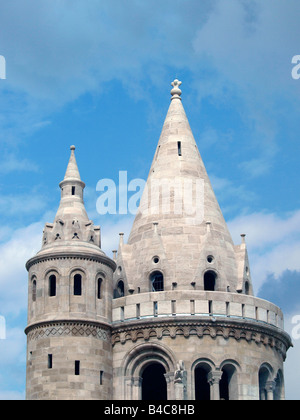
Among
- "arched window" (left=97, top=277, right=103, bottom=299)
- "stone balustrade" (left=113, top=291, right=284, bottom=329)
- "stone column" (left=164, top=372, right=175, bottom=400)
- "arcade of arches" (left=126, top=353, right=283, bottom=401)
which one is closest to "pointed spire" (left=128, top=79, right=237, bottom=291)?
"stone balustrade" (left=113, top=291, right=284, bottom=329)

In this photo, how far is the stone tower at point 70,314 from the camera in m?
57.1

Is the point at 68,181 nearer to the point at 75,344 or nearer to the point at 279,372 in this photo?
the point at 75,344

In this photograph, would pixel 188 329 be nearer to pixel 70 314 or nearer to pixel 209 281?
pixel 209 281

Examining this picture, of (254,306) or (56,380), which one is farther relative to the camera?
(254,306)

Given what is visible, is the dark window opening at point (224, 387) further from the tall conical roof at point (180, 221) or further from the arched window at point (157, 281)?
the arched window at point (157, 281)

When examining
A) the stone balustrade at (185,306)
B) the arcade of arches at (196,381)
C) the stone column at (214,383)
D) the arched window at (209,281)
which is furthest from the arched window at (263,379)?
the arched window at (209,281)

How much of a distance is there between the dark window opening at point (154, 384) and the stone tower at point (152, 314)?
81mm

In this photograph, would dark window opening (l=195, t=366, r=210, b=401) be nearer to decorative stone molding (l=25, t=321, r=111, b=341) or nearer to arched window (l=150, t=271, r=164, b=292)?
arched window (l=150, t=271, r=164, b=292)

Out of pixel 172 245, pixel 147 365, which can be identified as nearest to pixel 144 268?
pixel 172 245

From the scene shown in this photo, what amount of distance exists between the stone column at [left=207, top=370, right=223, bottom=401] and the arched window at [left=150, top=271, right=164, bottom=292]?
630 centimetres

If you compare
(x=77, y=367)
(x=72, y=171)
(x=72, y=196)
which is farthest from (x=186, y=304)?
(x=72, y=171)

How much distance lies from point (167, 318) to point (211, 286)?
4.84 m

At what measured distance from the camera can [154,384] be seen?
6394 centimetres

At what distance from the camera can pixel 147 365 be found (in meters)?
59.9
